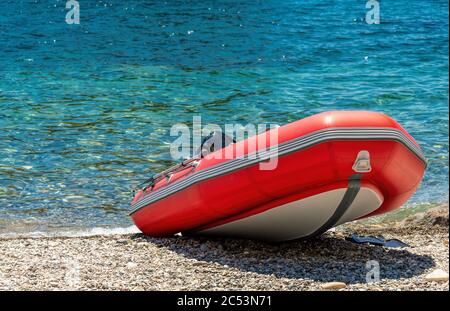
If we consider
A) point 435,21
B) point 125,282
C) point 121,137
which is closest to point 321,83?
point 121,137

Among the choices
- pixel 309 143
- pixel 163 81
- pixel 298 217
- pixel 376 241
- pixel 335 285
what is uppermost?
pixel 309 143

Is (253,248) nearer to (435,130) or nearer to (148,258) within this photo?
(148,258)

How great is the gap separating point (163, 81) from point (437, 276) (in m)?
9.03

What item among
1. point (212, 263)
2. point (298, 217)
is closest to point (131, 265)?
point (212, 263)

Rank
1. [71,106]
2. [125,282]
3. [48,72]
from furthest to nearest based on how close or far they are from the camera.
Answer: [48,72]
[71,106]
[125,282]

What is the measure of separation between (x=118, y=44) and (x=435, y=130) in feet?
26.0

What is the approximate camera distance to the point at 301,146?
5.07 metres

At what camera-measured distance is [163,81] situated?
13492mm

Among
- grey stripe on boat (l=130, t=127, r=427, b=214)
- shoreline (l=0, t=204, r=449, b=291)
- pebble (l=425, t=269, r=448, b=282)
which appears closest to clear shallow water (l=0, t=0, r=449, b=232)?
shoreline (l=0, t=204, r=449, b=291)

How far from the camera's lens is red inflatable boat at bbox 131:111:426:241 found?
5043 mm

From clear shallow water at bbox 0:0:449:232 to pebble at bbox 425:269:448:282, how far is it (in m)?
2.61

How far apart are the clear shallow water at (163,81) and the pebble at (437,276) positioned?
8.55 feet

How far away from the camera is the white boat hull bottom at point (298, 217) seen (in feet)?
17.5

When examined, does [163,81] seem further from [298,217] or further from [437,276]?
[437,276]
